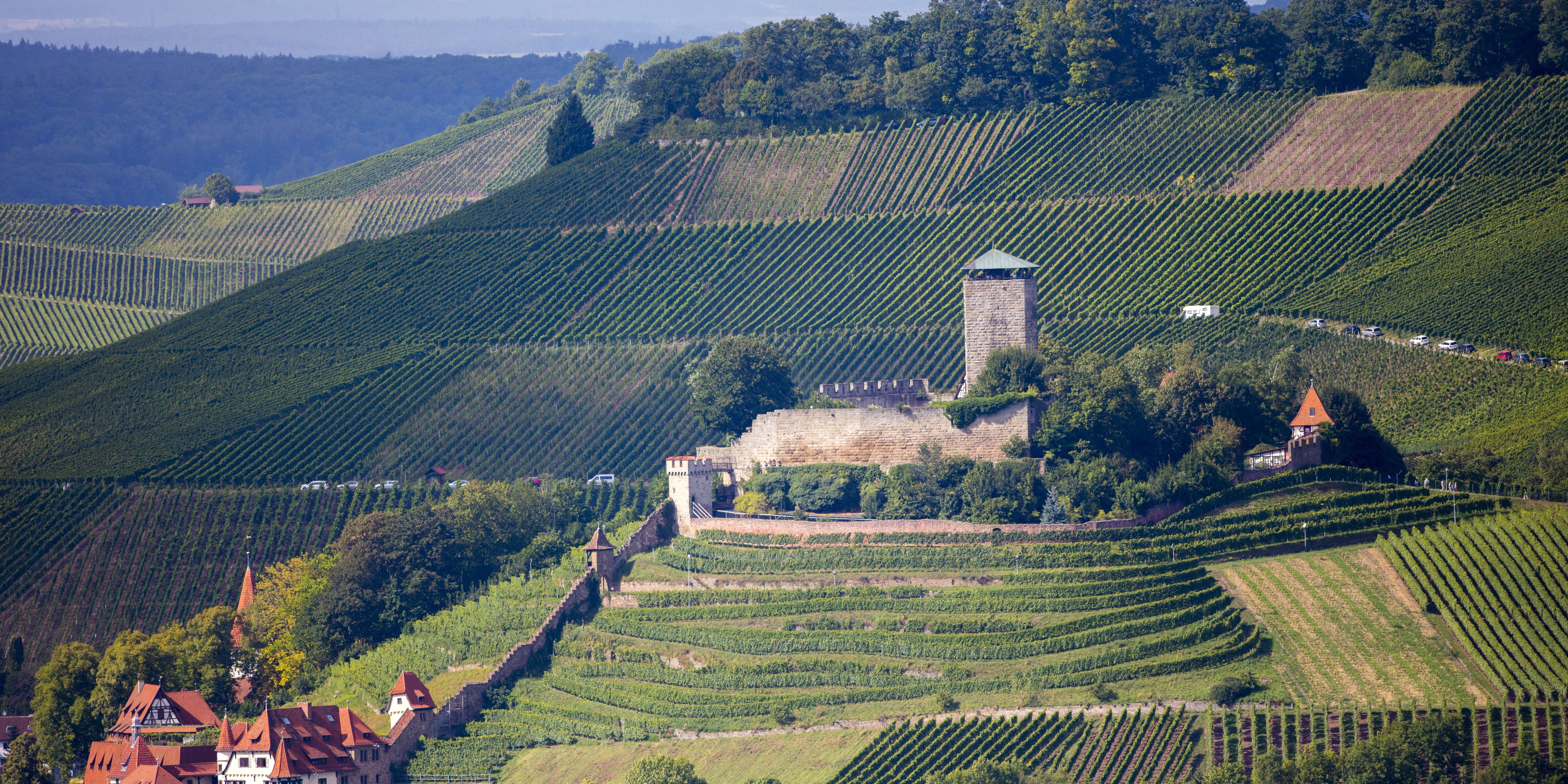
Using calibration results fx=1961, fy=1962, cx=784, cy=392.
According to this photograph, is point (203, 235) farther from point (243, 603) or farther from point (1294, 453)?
point (1294, 453)

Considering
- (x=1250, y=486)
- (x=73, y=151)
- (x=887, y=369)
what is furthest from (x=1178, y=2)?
(x=73, y=151)

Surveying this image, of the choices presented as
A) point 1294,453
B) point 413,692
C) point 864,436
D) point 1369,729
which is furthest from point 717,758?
point 1294,453

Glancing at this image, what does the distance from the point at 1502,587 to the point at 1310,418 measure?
9827mm

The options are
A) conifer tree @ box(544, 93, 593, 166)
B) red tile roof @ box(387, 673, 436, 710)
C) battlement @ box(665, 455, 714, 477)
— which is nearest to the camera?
red tile roof @ box(387, 673, 436, 710)

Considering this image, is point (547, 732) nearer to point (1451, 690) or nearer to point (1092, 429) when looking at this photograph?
point (1092, 429)

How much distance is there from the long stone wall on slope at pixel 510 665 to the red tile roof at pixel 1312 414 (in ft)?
65.9

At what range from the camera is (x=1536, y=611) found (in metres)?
52.5

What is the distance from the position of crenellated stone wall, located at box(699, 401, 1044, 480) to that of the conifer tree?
142 feet

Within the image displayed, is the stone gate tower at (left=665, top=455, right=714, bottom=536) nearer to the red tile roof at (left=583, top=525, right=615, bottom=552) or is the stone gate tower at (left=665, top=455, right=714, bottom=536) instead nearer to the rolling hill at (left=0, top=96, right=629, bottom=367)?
the red tile roof at (left=583, top=525, right=615, bottom=552)

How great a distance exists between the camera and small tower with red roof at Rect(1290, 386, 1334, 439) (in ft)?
200

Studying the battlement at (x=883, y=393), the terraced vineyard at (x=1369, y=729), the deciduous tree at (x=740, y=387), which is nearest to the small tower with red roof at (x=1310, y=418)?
the battlement at (x=883, y=393)

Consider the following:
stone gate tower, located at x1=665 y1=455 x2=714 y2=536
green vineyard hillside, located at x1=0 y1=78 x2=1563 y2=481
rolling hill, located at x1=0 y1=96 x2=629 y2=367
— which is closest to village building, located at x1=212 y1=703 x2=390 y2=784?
stone gate tower, located at x1=665 y1=455 x2=714 y2=536

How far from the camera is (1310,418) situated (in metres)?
61.7

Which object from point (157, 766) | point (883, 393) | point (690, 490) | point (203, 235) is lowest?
point (157, 766)
